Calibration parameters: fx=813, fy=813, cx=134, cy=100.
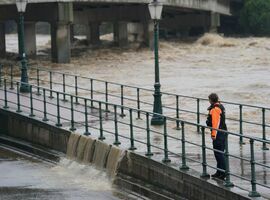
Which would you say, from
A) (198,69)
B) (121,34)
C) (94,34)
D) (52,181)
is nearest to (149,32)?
(121,34)

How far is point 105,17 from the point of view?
66.9 meters

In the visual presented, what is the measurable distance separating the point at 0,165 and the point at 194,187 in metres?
7.62

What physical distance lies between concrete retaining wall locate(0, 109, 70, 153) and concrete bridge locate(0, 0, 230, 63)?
2454 centimetres

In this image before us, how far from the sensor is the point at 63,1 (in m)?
50.7

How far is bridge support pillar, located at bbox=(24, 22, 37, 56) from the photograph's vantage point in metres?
59.1

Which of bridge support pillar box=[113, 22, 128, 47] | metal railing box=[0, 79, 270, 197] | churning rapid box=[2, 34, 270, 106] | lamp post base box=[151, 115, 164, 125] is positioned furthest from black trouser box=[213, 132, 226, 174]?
bridge support pillar box=[113, 22, 128, 47]

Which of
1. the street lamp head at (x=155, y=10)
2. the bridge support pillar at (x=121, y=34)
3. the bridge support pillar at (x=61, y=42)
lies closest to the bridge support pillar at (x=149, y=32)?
the bridge support pillar at (x=121, y=34)

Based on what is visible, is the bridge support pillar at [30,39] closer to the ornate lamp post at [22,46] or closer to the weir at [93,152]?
the ornate lamp post at [22,46]

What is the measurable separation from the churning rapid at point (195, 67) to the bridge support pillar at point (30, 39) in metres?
1.64

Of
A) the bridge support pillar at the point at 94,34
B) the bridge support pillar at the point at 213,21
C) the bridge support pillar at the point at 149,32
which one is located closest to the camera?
the bridge support pillar at the point at 149,32

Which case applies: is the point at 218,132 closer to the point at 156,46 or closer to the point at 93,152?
the point at 93,152

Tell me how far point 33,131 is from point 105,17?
4450 centimetres

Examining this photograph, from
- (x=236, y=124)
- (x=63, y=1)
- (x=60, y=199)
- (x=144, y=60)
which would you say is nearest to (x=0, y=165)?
(x=60, y=199)

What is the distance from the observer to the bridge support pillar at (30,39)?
5913 cm
